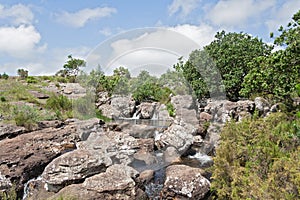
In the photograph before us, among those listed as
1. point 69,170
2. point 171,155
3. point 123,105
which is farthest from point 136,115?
point 69,170

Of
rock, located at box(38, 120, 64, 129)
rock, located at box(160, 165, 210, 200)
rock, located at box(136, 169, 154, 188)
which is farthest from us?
rock, located at box(38, 120, 64, 129)

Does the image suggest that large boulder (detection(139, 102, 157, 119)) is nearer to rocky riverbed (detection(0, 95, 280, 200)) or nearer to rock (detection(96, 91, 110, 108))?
rocky riverbed (detection(0, 95, 280, 200))

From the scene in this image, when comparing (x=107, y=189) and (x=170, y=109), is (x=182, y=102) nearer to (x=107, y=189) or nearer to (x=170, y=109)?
(x=170, y=109)

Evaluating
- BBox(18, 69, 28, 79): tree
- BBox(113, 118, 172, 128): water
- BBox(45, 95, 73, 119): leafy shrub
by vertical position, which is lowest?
BBox(113, 118, 172, 128): water

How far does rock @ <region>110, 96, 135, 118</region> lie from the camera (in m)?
14.4

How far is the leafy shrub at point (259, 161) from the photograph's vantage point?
344 cm

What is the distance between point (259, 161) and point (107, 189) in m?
3.03

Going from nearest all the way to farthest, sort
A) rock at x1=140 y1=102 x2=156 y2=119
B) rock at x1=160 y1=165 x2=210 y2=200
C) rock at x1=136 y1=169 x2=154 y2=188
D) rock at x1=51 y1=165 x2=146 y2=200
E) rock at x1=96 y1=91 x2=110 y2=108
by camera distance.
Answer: rock at x1=51 y1=165 x2=146 y2=200 < rock at x1=160 y1=165 x2=210 y2=200 < rock at x1=136 y1=169 x2=154 y2=188 < rock at x1=140 y1=102 x2=156 y2=119 < rock at x1=96 y1=91 x2=110 y2=108

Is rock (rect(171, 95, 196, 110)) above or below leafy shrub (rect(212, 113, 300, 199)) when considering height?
above

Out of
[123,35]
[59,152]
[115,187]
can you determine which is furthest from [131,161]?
[123,35]

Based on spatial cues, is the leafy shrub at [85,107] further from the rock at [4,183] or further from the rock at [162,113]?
the rock at [4,183]

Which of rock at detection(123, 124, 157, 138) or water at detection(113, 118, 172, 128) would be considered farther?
water at detection(113, 118, 172, 128)

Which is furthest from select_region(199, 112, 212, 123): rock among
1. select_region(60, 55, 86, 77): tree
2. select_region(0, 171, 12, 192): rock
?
select_region(60, 55, 86, 77): tree

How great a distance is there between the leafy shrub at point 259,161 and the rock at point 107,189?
5.86 ft
